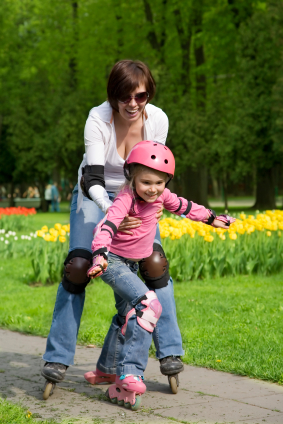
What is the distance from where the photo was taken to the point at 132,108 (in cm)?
349

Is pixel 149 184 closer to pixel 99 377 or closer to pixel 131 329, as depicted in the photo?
pixel 131 329

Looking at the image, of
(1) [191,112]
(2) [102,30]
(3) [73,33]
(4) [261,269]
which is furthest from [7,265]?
(3) [73,33]

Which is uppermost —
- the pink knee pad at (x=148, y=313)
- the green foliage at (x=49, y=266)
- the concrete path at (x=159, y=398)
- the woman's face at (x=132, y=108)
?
the woman's face at (x=132, y=108)

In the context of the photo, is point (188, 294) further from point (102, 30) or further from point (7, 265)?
point (102, 30)

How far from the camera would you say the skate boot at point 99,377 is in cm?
372

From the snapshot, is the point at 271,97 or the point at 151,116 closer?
the point at 151,116

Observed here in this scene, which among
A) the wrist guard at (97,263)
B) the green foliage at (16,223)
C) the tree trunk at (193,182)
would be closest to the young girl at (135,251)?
the wrist guard at (97,263)

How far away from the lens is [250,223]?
8.34m

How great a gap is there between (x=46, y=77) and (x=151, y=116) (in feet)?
98.1

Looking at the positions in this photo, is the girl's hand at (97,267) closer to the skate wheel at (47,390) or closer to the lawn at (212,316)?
the skate wheel at (47,390)

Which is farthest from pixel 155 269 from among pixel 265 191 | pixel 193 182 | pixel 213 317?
pixel 193 182

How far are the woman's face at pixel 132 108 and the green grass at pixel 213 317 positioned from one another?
1.69 m

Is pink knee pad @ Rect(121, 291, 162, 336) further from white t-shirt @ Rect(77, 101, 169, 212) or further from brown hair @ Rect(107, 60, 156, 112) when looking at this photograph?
brown hair @ Rect(107, 60, 156, 112)

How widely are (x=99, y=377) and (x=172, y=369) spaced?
51 centimetres
